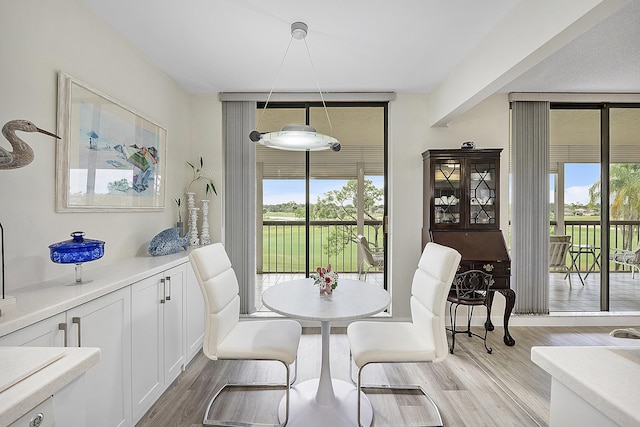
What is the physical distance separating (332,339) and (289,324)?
118 cm

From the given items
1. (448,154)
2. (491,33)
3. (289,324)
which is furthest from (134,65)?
(448,154)

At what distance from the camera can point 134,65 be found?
2.48m

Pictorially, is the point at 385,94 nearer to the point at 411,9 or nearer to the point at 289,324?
the point at 411,9

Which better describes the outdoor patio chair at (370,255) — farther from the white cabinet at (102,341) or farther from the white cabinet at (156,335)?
the white cabinet at (102,341)

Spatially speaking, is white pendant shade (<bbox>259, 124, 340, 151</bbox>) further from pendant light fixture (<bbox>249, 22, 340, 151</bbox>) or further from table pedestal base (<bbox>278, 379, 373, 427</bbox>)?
table pedestal base (<bbox>278, 379, 373, 427</bbox>)

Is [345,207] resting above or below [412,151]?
below

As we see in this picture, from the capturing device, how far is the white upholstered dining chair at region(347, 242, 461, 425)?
1784 mm

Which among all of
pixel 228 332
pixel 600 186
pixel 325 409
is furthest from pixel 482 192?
pixel 228 332

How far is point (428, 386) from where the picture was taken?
2326mm

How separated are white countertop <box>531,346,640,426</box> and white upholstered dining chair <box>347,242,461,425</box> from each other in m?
1.00

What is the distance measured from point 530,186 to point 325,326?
9.56 feet

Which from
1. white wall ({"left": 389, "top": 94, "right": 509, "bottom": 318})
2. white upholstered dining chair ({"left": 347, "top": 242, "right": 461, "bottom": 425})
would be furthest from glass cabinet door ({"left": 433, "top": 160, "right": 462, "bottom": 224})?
white upholstered dining chair ({"left": 347, "top": 242, "right": 461, "bottom": 425})

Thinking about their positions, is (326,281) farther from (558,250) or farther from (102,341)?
(558,250)

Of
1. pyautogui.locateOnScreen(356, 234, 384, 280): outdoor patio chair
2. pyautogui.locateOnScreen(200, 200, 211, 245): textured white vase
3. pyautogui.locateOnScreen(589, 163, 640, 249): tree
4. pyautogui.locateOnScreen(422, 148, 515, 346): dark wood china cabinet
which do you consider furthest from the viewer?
pyautogui.locateOnScreen(356, 234, 384, 280): outdoor patio chair
